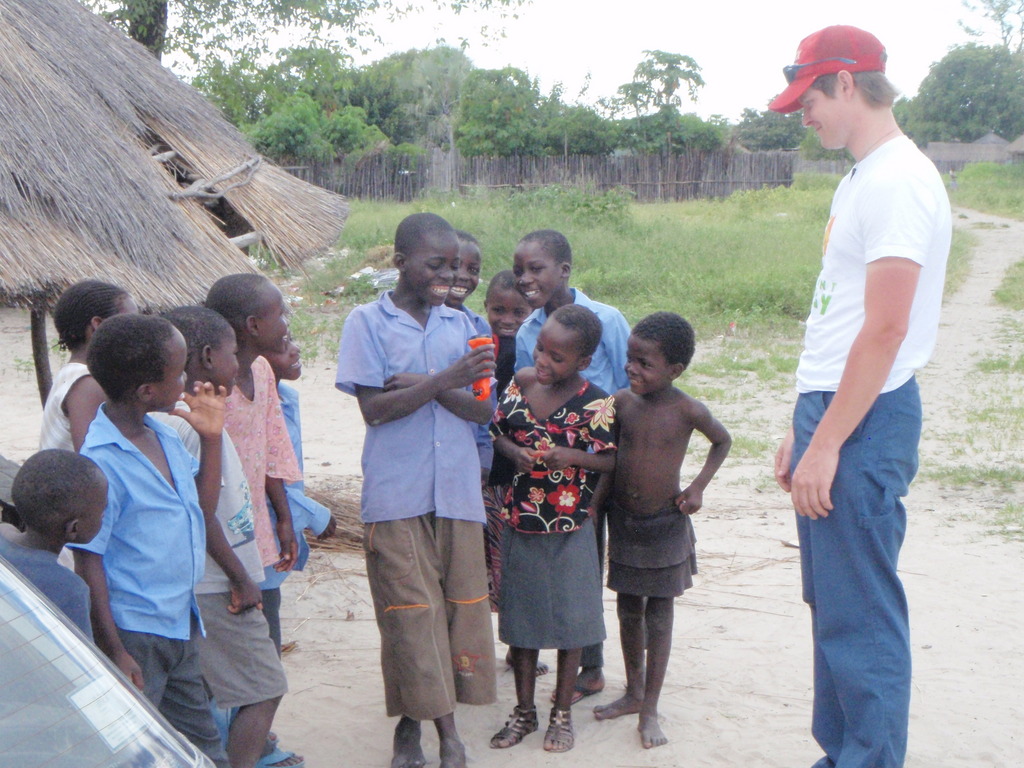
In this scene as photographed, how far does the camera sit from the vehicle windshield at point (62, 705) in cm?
136

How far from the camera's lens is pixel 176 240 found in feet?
14.9

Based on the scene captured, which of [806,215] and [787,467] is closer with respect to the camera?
[787,467]

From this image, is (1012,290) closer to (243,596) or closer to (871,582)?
(871,582)

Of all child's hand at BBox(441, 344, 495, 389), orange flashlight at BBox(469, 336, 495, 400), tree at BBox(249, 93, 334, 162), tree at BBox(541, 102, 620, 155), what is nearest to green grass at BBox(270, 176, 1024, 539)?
tree at BBox(249, 93, 334, 162)

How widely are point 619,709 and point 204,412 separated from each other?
1870mm

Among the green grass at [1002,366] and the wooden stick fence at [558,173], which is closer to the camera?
the green grass at [1002,366]

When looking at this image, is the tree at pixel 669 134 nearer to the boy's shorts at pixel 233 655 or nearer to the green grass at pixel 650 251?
the green grass at pixel 650 251

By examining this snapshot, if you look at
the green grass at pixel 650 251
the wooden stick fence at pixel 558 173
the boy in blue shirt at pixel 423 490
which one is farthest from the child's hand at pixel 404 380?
the wooden stick fence at pixel 558 173

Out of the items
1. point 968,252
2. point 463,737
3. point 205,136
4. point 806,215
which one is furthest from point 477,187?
point 463,737

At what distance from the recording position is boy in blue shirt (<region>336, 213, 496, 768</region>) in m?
3.02

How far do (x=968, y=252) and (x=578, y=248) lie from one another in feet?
28.5

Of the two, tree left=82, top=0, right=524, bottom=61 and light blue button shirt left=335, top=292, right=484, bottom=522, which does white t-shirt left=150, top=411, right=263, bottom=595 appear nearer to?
light blue button shirt left=335, top=292, right=484, bottom=522

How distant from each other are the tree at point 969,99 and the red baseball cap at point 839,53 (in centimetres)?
5831

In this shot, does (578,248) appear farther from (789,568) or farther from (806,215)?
(789,568)
